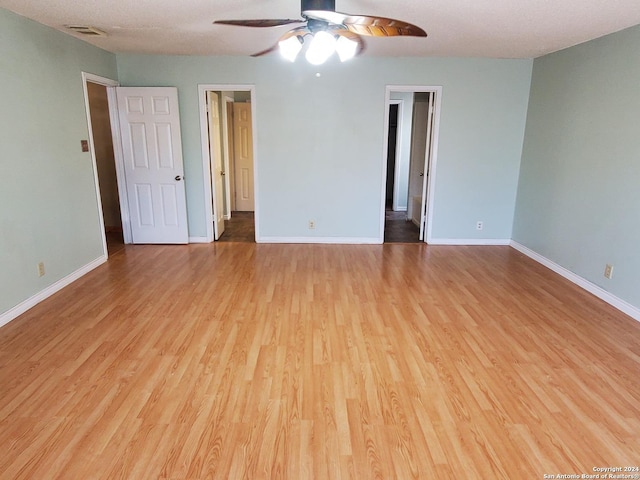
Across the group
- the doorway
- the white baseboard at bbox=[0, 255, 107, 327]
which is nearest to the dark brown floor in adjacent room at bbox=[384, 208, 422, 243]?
the white baseboard at bbox=[0, 255, 107, 327]

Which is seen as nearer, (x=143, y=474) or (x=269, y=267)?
(x=143, y=474)

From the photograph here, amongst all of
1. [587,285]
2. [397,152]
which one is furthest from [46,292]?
[397,152]

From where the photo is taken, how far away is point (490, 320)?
314cm

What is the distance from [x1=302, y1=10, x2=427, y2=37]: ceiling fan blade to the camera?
2.23 metres

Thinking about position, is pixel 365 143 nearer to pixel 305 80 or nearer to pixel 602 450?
pixel 305 80

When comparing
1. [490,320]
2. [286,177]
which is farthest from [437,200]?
[490,320]

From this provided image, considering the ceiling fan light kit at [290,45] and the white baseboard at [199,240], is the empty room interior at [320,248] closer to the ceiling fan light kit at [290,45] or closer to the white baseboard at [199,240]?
the ceiling fan light kit at [290,45]

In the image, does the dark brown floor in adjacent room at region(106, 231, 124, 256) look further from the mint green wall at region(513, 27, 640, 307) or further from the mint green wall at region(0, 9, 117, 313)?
the mint green wall at region(513, 27, 640, 307)

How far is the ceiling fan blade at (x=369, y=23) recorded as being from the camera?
2.23 metres

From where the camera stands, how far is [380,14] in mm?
3061

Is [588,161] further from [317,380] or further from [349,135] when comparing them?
[317,380]

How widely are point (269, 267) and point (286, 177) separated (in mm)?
1379

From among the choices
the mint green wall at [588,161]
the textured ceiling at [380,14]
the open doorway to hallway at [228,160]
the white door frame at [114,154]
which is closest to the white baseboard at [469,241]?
the mint green wall at [588,161]

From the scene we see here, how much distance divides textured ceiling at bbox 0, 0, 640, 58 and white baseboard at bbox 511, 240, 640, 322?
229cm
